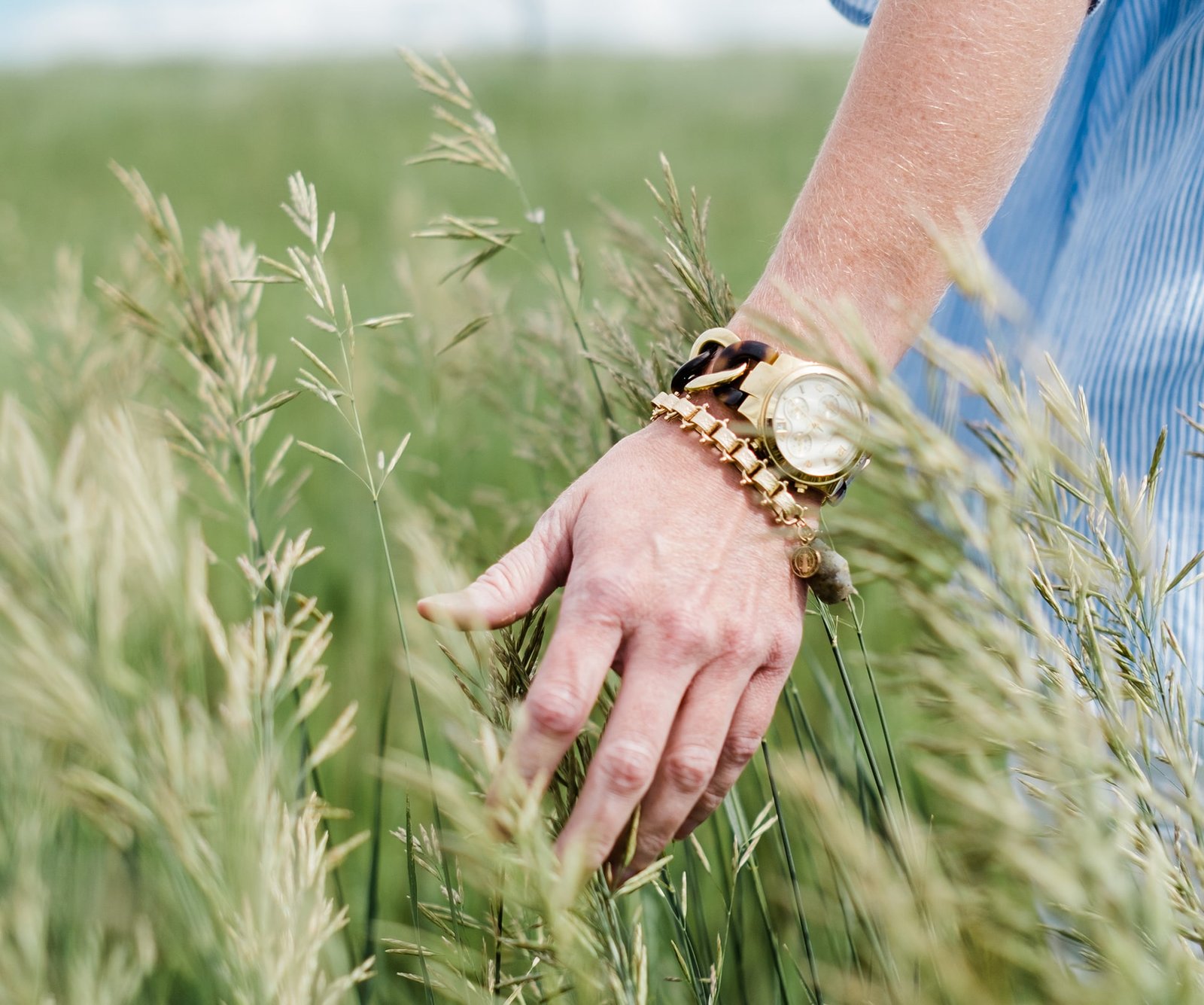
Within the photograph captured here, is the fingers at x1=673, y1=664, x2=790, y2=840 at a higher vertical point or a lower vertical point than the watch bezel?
lower

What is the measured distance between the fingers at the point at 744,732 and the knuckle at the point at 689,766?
7 cm

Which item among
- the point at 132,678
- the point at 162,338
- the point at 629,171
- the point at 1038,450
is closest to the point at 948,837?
the point at 1038,450

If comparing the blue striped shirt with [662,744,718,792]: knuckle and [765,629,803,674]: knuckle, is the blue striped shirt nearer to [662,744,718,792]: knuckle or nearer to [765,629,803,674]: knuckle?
[765,629,803,674]: knuckle

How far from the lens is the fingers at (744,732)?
1011 mm

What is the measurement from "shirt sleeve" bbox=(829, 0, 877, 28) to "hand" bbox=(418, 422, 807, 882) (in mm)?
1066

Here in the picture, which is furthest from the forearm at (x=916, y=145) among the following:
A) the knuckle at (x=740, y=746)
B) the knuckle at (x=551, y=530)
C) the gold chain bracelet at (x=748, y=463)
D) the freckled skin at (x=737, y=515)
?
the knuckle at (x=740, y=746)

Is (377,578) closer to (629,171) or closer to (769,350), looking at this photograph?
(769,350)

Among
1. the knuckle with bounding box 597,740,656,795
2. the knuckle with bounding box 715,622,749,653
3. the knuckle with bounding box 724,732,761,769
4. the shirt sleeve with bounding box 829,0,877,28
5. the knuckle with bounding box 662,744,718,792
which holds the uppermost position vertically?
the shirt sleeve with bounding box 829,0,877,28

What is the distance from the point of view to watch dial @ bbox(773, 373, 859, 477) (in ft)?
3.32

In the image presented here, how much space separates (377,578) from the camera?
2689 mm

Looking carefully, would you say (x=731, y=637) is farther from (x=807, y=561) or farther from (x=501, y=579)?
(x=501, y=579)

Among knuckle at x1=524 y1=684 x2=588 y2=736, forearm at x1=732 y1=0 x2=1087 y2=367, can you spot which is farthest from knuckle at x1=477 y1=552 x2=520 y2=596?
forearm at x1=732 y1=0 x2=1087 y2=367

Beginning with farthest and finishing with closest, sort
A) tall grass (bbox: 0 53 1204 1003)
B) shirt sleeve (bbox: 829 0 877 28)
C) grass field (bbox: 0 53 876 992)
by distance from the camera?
grass field (bbox: 0 53 876 992) < shirt sleeve (bbox: 829 0 877 28) < tall grass (bbox: 0 53 1204 1003)

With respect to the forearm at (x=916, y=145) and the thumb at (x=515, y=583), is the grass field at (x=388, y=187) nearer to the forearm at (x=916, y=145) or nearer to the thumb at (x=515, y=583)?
the thumb at (x=515, y=583)
